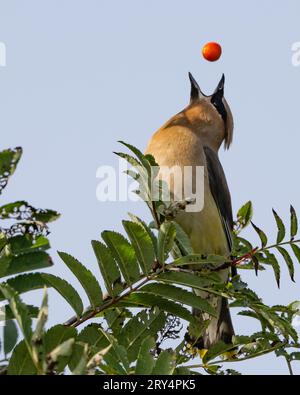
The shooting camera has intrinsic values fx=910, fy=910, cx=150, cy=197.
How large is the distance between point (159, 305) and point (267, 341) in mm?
579

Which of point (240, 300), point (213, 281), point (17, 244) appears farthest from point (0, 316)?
point (240, 300)

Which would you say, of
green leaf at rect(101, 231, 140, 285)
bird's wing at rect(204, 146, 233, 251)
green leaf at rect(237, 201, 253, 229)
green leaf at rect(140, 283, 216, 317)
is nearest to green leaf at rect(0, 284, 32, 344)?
green leaf at rect(101, 231, 140, 285)

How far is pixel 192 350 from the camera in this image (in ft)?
11.8

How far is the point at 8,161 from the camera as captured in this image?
2.37 meters

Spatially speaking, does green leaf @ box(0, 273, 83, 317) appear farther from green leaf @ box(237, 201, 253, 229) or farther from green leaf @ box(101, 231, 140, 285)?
green leaf @ box(237, 201, 253, 229)

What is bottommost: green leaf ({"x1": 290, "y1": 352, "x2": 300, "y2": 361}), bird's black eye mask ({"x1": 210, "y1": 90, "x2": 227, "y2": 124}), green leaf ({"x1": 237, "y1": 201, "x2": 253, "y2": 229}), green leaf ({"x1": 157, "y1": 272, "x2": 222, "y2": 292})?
green leaf ({"x1": 290, "y1": 352, "x2": 300, "y2": 361})

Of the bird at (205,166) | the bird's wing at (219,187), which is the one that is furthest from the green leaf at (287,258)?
the bird's wing at (219,187)

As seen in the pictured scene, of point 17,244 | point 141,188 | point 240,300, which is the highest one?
point 141,188

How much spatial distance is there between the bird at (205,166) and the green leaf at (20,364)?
9.48 ft

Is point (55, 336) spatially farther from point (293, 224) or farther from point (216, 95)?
point (216, 95)

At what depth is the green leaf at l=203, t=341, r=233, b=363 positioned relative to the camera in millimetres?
3596

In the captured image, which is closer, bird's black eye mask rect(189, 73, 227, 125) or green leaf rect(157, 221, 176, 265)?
green leaf rect(157, 221, 176, 265)

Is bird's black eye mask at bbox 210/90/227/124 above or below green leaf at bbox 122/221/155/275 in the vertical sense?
above
